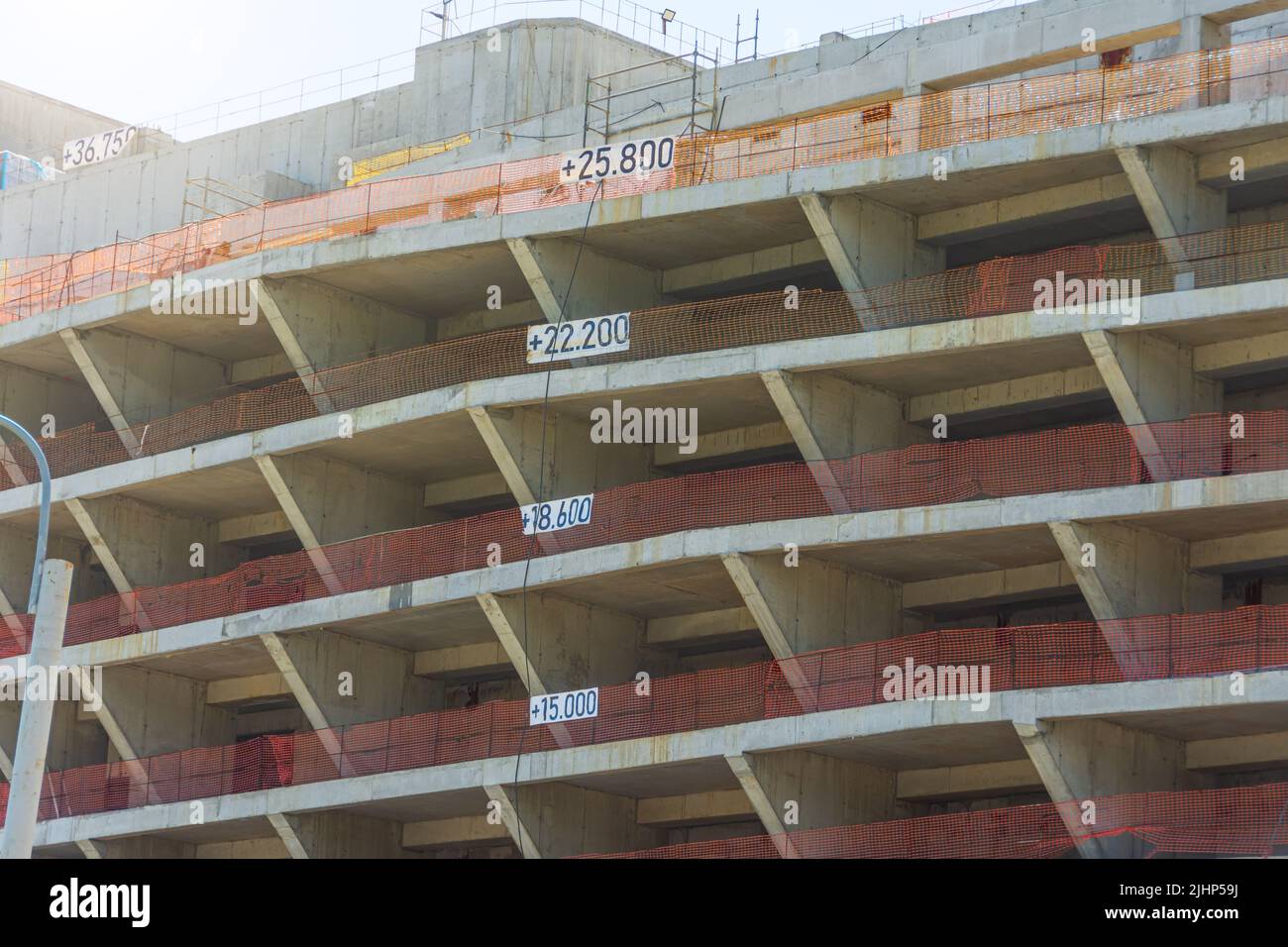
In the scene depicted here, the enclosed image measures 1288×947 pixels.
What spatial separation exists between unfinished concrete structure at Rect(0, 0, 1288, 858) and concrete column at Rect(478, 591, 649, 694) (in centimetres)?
8

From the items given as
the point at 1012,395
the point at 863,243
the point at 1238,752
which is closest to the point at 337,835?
the point at 863,243

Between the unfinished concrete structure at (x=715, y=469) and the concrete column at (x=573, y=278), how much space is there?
0.25 ft

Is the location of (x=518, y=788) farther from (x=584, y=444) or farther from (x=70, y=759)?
(x=70, y=759)

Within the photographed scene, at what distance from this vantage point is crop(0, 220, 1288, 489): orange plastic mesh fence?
32906mm

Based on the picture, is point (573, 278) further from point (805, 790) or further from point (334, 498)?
point (805, 790)

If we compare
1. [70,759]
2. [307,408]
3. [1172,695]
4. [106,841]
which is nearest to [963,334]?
[1172,695]

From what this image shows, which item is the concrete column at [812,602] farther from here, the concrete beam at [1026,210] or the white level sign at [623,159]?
the white level sign at [623,159]

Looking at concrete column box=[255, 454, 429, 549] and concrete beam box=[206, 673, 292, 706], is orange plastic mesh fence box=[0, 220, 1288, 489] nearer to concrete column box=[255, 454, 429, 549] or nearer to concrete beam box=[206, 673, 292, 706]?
concrete column box=[255, 454, 429, 549]

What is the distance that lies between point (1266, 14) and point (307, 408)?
1734 cm

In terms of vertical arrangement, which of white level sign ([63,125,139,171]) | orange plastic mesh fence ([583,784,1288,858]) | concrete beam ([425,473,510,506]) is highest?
white level sign ([63,125,139,171])

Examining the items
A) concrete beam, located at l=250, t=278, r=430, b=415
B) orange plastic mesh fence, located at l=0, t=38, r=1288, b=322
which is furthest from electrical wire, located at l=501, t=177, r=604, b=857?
concrete beam, located at l=250, t=278, r=430, b=415

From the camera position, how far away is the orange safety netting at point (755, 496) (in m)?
31.8
